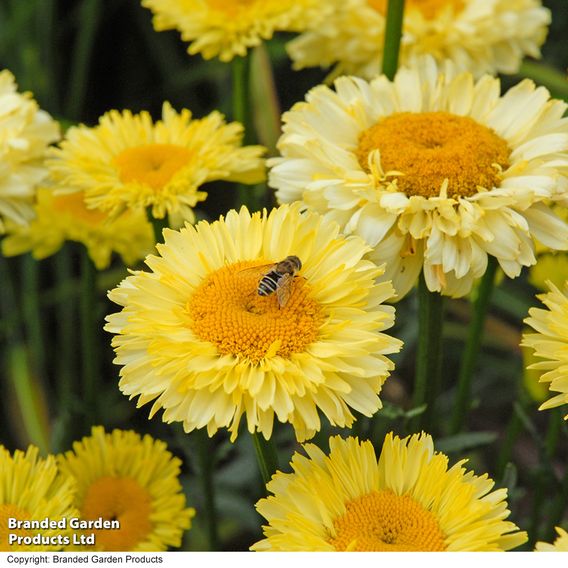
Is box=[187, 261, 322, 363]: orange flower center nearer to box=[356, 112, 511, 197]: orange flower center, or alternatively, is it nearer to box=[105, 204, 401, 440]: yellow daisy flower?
box=[105, 204, 401, 440]: yellow daisy flower

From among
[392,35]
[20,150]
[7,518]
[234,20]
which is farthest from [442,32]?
[7,518]

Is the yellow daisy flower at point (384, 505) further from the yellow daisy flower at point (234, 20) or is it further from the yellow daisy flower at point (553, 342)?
the yellow daisy flower at point (234, 20)

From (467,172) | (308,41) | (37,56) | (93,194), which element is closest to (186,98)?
(37,56)

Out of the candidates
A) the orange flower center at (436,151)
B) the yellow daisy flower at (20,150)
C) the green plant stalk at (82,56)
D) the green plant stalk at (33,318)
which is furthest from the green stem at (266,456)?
the green plant stalk at (82,56)

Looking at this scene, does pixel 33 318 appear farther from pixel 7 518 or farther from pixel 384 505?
pixel 384 505
